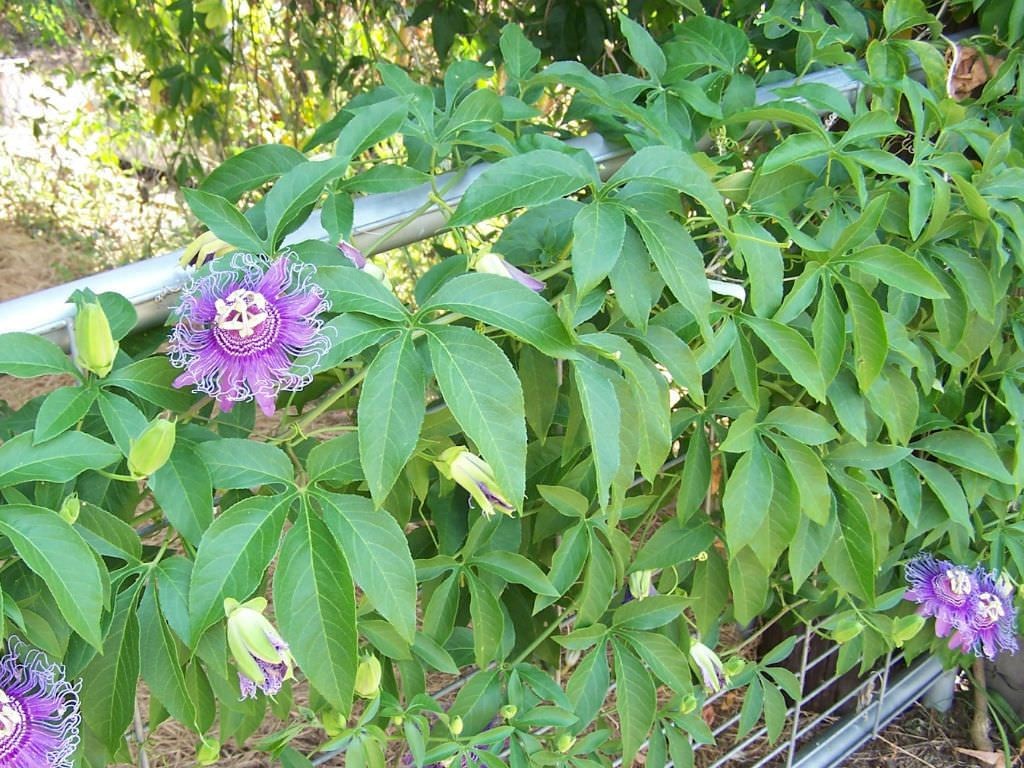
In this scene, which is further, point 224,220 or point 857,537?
point 857,537

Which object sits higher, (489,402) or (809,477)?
(489,402)

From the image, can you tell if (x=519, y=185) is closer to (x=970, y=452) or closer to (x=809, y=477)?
(x=809, y=477)

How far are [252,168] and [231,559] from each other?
0.28 metres

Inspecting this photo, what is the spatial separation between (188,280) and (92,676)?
22 cm

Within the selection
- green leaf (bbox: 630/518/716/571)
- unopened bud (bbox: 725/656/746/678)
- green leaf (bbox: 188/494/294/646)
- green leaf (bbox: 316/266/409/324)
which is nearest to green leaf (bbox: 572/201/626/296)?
green leaf (bbox: 316/266/409/324)

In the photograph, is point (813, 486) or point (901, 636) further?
point (901, 636)

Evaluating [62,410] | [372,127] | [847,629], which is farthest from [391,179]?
[847,629]

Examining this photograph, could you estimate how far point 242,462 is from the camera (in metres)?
0.57

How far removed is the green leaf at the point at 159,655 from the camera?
1.86 ft

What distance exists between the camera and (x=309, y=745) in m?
1.43

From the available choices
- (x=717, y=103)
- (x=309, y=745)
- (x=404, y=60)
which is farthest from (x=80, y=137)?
(x=717, y=103)

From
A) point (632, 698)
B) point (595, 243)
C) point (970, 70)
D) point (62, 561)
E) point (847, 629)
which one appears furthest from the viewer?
point (970, 70)

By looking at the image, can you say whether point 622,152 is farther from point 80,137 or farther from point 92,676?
Result: point 80,137

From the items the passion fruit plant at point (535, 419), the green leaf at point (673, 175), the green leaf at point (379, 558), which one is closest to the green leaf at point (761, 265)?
the passion fruit plant at point (535, 419)
